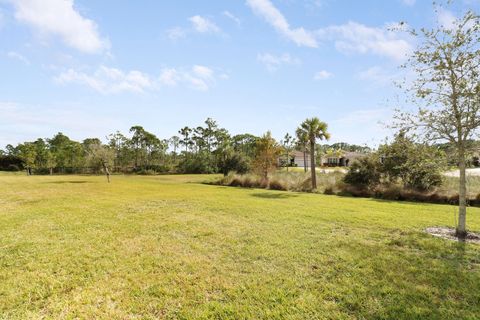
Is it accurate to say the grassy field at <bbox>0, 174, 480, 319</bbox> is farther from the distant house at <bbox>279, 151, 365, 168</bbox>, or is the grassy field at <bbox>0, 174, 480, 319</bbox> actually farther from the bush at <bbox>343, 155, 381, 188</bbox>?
the distant house at <bbox>279, 151, 365, 168</bbox>

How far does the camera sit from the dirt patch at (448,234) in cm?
653

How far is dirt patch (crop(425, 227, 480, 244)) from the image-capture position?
6531 mm

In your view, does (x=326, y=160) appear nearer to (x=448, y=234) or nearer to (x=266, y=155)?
(x=266, y=155)

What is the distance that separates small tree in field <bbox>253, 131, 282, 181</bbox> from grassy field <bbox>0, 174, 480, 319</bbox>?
1597 cm

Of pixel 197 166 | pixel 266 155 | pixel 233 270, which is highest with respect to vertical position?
pixel 266 155

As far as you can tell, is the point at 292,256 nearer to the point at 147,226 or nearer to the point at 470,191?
the point at 147,226

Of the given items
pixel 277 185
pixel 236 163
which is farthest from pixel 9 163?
pixel 277 185

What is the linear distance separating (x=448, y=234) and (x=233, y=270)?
22.4ft

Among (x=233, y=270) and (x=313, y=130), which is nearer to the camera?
(x=233, y=270)

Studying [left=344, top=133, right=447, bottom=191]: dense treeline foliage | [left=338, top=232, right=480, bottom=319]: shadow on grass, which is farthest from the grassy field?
[left=344, top=133, right=447, bottom=191]: dense treeline foliage

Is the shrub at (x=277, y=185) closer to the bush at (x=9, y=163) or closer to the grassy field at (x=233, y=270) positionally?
the grassy field at (x=233, y=270)

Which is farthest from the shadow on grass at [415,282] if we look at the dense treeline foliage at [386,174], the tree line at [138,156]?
the tree line at [138,156]

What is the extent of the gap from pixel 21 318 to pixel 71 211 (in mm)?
7919

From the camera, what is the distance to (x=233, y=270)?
14.6 feet
